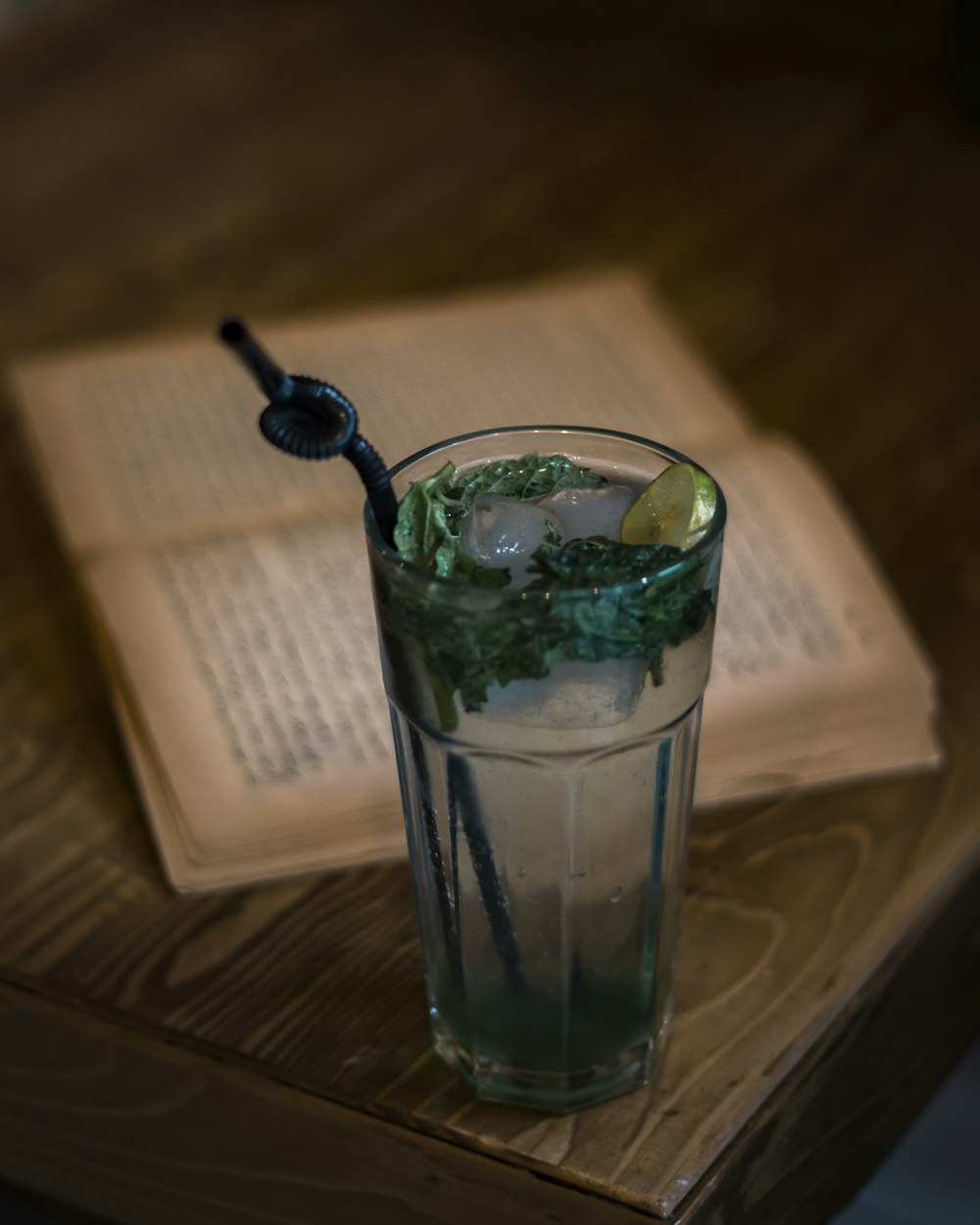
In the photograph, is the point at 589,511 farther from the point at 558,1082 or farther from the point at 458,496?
the point at 558,1082

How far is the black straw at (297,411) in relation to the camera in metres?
0.40

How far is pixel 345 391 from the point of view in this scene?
92cm

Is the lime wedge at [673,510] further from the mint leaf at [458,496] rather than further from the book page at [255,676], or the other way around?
the book page at [255,676]

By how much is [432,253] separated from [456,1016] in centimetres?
73

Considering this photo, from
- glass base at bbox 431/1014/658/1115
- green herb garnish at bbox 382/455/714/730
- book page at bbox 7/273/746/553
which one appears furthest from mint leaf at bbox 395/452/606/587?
book page at bbox 7/273/746/553

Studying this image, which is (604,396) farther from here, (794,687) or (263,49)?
(263,49)

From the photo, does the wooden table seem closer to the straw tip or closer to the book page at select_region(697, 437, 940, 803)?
the book page at select_region(697, 437, 940, 803)

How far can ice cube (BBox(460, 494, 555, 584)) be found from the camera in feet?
1.46

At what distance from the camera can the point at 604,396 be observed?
926mm

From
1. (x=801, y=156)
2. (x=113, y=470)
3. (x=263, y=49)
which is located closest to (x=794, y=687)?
(x=113, y=470)

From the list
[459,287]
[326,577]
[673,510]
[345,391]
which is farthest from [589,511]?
[459,287]

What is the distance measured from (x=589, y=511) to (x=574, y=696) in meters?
0.07

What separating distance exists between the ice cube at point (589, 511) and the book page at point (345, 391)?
1.20 ft

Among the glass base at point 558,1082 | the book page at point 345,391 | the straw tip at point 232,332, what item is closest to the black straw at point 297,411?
the straw tip at point 232,332
